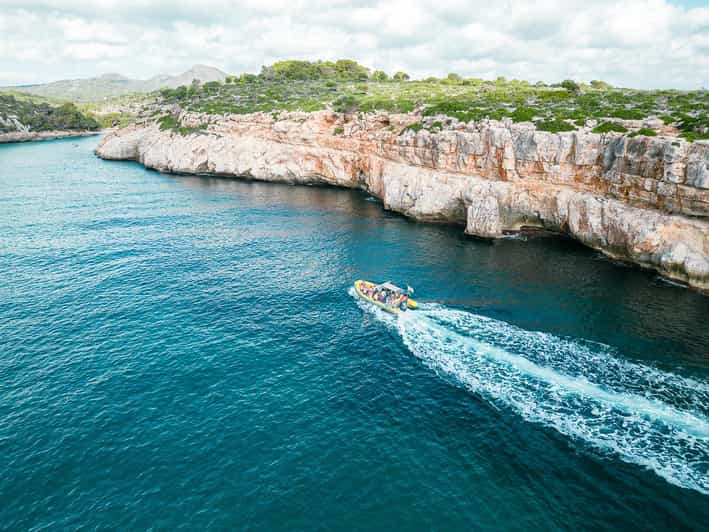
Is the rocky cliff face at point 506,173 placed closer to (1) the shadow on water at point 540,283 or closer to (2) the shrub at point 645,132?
(2) the shrub at point 645,132

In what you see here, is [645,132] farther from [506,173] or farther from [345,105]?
[345,105]

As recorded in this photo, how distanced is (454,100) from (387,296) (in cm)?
6788

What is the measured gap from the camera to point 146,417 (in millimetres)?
34094

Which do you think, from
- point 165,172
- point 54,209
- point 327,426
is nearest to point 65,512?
point 327,426

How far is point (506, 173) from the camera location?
242 ft

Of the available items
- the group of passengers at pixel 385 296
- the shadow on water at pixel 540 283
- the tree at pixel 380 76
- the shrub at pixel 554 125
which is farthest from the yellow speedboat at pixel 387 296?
the tree at pixel 380 76

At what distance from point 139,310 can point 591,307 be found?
177ft

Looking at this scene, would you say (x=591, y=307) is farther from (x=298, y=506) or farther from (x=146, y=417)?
(x=146, y=417)

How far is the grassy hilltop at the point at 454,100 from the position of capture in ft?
223

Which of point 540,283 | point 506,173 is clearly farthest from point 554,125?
point 540,283

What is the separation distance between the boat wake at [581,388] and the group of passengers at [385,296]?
3.39 metres

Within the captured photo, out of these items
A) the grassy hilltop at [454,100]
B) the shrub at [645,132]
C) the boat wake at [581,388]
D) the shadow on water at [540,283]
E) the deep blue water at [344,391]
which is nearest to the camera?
the deep blue water at [344,391]

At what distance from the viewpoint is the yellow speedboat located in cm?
5109

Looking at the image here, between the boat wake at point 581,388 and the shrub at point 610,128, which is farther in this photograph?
the shrub at point 610,128
